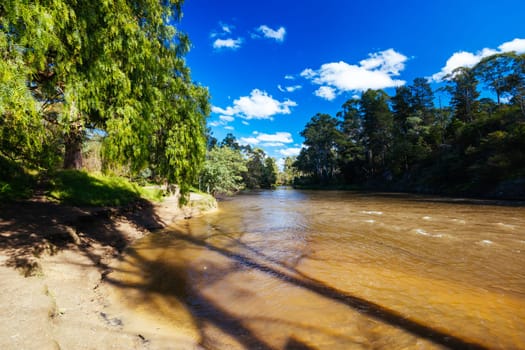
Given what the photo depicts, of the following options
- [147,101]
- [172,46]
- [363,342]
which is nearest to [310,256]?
[363,342]

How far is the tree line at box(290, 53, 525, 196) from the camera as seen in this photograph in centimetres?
2248

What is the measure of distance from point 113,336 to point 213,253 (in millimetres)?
4111

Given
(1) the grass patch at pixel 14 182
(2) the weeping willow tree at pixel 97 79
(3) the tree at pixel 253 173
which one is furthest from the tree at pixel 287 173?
(2) the weeping willow tree at pixel 97 79

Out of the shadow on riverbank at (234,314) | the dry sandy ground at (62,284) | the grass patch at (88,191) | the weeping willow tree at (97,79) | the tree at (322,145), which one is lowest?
the shadow on riverbank at (234,314)

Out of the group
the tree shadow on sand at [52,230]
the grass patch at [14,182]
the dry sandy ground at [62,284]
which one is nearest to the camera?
the dry sandy ground at [62,284]

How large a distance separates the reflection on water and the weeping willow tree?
290 centimetres

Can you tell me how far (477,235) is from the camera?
8352 mm

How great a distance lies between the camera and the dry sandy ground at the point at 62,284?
2.70m

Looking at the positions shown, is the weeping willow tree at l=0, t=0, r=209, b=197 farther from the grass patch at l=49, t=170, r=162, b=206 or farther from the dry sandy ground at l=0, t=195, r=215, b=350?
the grass patch at l=49, t=170, r=162, b=206

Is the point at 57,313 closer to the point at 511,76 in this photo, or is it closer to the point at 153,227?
the point at 153,227

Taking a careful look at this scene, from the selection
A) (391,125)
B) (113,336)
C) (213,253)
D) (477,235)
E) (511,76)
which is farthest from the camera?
(391,125)

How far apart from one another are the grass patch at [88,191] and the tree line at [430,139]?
2884cm

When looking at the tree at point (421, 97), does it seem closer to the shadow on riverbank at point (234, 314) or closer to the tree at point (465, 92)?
the tree at point (465, 92)

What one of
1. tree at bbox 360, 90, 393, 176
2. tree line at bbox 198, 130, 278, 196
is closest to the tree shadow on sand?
tree line at bbox 198, 130, 278, 196
